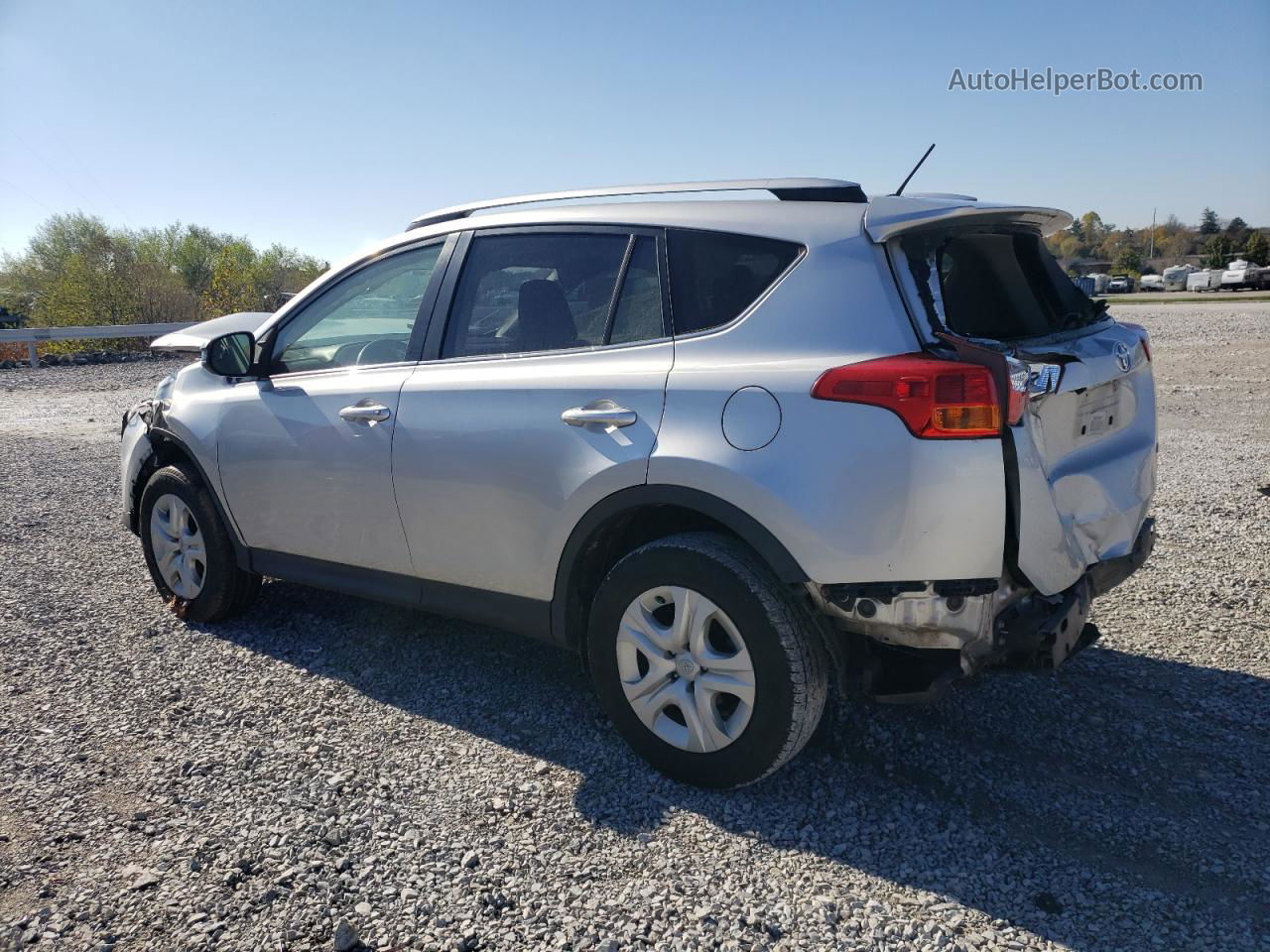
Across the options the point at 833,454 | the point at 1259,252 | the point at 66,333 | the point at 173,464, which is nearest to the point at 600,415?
the point at 833,454

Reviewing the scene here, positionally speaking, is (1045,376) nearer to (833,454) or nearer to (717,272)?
(833,454)

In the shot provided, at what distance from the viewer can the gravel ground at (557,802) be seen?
2.57 metres

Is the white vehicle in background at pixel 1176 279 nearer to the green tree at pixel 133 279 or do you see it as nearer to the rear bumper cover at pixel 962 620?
the green tree at pixel 133 279

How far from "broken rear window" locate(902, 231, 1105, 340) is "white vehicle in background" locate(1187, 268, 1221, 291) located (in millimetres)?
73287

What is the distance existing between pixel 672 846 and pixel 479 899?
23.3 inches

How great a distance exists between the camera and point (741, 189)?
130 inches

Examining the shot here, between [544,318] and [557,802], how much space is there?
1693 mm

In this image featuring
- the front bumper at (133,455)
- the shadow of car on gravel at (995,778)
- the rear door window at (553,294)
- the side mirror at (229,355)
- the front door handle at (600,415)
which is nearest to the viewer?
the shadow of car on gravel at (995,778)

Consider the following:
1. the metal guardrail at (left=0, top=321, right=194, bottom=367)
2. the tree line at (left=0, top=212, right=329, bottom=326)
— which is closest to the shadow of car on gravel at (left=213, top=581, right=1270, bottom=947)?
the metal guardrail at (left=0, top=321, right=194, bottom=367)

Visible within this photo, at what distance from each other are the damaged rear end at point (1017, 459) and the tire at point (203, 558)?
10.2 feet

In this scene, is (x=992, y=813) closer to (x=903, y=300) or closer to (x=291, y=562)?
→ (x=903, y=300)

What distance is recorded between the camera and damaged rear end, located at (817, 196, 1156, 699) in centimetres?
272

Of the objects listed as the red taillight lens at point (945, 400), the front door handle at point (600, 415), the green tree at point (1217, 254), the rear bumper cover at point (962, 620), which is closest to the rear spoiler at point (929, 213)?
the red taillight lens at point (945, 400)

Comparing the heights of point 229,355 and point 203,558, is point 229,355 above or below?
above
